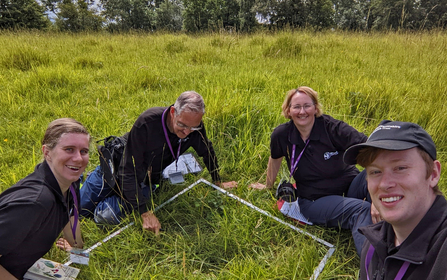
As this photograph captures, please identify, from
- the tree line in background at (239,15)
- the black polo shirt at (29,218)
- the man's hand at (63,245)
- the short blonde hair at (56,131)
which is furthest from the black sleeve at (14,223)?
the tree line in background at (239,15)

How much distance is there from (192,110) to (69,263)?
167 centimetres

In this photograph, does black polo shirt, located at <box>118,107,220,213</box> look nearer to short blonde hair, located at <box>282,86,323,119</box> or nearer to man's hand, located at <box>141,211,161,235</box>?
man's hand, located at <box>141,211,161,235</box>

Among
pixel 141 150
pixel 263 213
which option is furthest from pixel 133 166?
pixel 263 213

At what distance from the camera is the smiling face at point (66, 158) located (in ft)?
6.06

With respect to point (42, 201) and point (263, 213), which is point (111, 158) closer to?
point (42, 201)

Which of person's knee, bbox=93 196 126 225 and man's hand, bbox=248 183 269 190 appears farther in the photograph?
man's hand, bbox=248 183 269 190

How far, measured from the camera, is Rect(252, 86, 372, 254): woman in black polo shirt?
104 inches

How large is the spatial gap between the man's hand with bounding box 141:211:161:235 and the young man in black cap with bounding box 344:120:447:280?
6.32 feet

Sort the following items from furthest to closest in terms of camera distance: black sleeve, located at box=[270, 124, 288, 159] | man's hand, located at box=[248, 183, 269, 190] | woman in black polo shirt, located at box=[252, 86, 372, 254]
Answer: man's hand, located at box=[248, 183, 269, 190] → black sleeve, located at box=[270, 124, 288, 159] → woman in black polo shirt, located at box=[252, 86, 372, 254]

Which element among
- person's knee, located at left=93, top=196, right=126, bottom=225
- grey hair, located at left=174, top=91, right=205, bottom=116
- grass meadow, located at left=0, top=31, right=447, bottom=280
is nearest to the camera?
grass meadow, located at left=0, top=31, right=447, bottom=280

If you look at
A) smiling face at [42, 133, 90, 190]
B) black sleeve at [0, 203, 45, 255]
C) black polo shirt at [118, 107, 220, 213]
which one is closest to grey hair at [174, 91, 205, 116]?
black polo shirt at [118, 107, 220, 213]

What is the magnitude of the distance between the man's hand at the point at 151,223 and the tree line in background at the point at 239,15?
26.8ft

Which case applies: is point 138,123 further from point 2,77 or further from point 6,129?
point 2,77

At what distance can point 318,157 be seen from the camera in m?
2.74
